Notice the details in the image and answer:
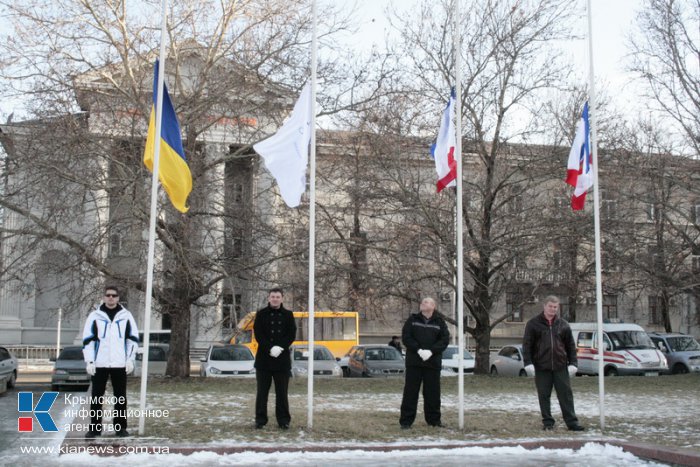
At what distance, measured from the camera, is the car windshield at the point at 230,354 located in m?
27.2

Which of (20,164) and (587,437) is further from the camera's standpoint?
(20,164)

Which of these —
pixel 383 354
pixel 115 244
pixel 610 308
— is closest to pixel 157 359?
pixel 383 354

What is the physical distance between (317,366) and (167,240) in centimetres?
1017

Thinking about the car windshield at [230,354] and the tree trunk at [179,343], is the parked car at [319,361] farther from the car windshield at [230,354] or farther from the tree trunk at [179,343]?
the tree trunk at [179,343]

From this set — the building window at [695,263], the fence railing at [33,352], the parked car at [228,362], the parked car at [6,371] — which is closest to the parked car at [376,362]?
the parked car at [228,362]

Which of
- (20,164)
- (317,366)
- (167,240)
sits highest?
(20,164)

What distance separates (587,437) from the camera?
10695 mm

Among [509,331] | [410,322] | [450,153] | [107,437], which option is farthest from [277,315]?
[509,331]

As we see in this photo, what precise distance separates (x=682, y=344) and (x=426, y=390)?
26.4 meters

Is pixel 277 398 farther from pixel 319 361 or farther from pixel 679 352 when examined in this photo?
pixel 679 352

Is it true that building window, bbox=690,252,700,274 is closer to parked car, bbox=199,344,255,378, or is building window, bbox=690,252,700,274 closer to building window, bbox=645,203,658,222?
building window, bbox=645,203,658,222

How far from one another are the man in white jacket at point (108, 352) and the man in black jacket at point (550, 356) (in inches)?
224

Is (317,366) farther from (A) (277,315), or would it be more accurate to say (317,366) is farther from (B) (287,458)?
(B) (287,458)

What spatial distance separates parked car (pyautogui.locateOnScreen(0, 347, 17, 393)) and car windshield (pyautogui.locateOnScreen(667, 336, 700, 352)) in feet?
84.0
